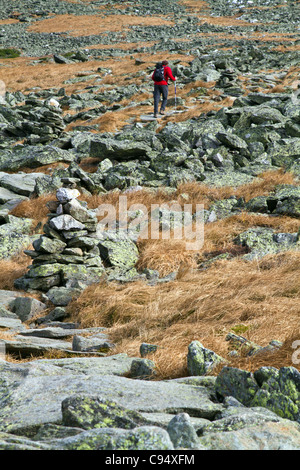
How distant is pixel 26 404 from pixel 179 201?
33.9 ft

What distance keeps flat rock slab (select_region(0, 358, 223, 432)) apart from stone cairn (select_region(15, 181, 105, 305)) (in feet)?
14.7

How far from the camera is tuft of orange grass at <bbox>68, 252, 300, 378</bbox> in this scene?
5.83 m

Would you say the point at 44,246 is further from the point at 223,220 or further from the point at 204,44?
the point at 204,44

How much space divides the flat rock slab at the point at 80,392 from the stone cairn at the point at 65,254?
4.47m

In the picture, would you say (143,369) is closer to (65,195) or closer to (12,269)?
(65,195)

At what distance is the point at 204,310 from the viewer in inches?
283

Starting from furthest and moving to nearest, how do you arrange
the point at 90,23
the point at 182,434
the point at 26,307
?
the point at 90,23, the point at 26,307, the point at 182,434

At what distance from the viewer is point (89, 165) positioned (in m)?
17.9

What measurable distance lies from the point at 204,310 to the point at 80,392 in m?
3.37

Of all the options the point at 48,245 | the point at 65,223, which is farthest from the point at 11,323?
the point at 65,223

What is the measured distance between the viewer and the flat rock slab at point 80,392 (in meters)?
3.86

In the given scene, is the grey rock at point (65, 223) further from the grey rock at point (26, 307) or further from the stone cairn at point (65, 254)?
the grey rock at point (26, 307)

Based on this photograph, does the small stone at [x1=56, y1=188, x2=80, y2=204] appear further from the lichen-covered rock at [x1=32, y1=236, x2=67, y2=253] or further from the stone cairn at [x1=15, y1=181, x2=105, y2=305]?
the lichen-covered rock at [x1=32, y1=236, x2=67, y2=253]
